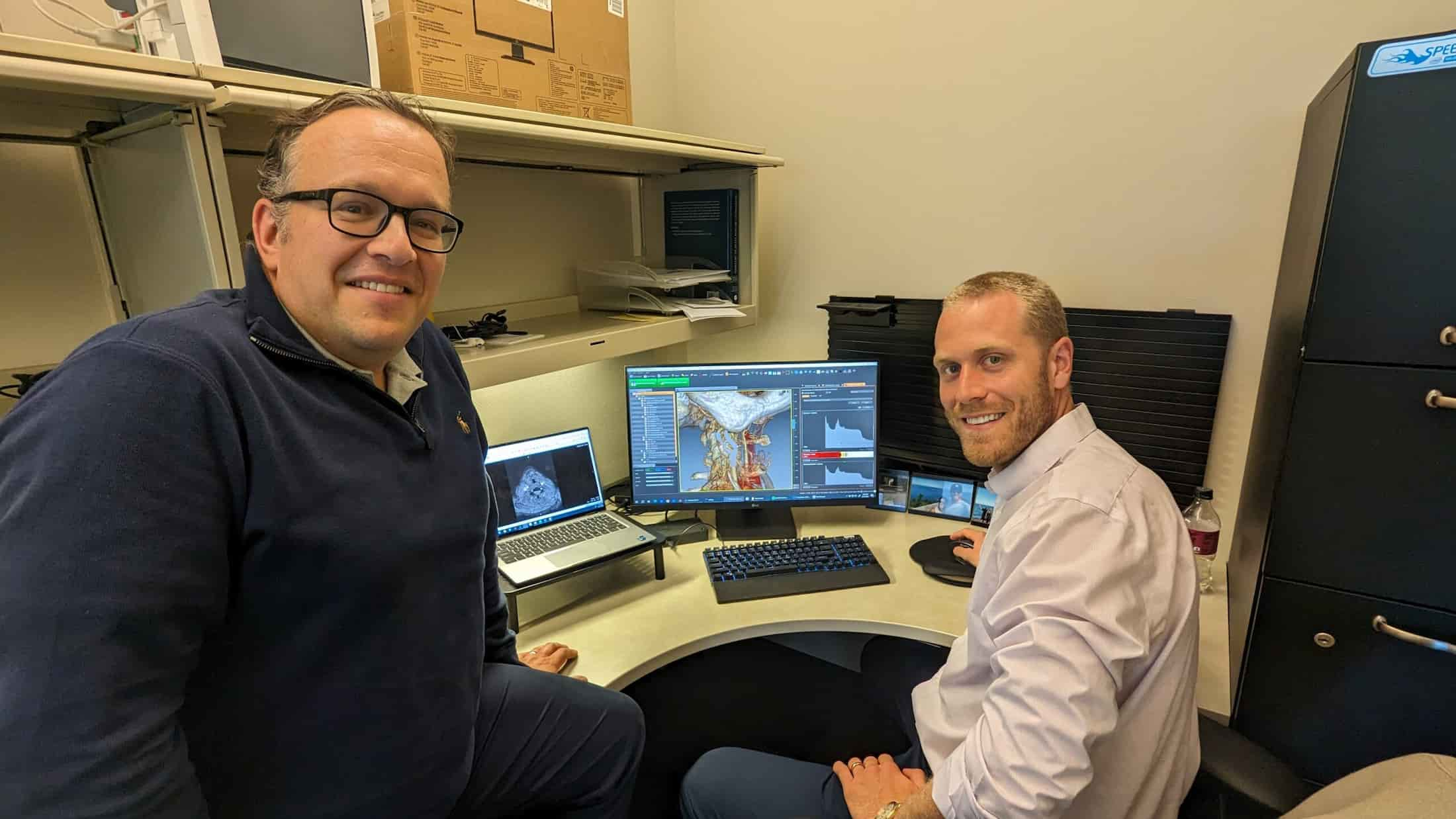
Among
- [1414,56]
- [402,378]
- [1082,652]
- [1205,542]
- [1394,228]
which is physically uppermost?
[1414,56]

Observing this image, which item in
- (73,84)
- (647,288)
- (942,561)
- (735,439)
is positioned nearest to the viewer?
(73,84)

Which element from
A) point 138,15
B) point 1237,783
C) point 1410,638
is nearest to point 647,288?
point 138,15

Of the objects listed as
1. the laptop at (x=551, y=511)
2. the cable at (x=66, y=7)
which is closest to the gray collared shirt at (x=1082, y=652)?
the laptop at (x=551, y=511)

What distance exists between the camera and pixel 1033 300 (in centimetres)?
111

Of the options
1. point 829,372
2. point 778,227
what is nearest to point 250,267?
point 829,372

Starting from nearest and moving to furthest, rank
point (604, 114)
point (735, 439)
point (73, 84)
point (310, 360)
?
1. point (73, 84)
2. point (310, 360)
3. point (604, 114)
4. point (735, 439)

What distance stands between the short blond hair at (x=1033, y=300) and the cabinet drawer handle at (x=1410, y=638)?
2.25 ft

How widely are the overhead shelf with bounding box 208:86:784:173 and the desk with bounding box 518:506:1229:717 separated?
3.11 feet

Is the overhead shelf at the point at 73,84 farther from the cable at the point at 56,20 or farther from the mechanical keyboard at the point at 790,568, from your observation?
the mechanical keyboard at the point at 790,568

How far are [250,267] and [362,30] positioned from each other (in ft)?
1.61

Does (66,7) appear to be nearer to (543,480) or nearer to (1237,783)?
(543,480)

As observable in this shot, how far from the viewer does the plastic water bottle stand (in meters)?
1.50

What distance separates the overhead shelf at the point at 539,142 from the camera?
90cm

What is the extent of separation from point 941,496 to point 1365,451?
36.7 inches
